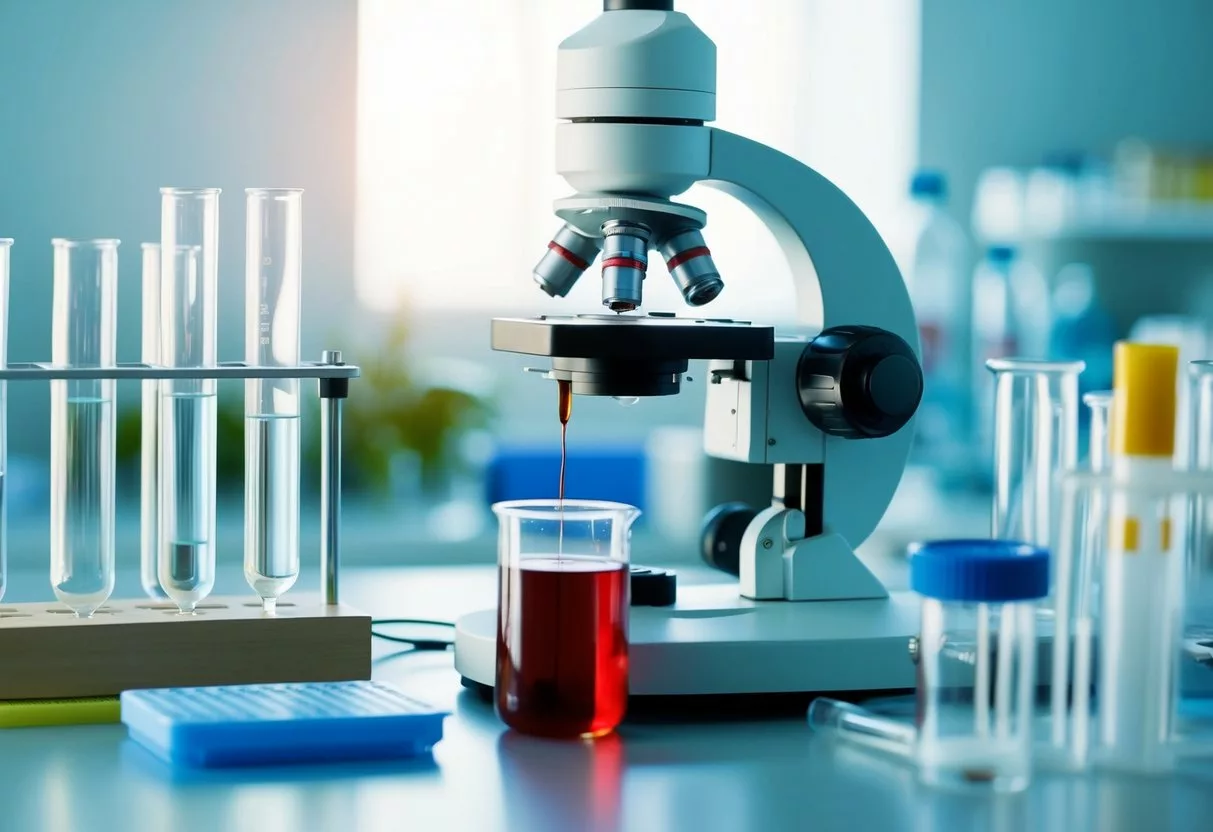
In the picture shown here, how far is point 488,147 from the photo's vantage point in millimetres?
2971

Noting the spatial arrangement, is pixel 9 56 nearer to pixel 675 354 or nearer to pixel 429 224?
pixel 429 224

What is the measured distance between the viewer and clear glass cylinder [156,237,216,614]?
1062 mm

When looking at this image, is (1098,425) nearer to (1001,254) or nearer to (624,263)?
(624,263)

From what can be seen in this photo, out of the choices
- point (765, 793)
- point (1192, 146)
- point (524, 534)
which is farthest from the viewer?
point (1192, 146)

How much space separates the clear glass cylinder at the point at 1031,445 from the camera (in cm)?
98

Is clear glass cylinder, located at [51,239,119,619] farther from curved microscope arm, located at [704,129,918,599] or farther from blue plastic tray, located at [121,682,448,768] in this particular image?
curved microscope arm, located at [704,129,918,599]

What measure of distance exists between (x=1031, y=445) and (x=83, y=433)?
25.3 inches

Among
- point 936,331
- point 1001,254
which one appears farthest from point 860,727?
point 1001,254

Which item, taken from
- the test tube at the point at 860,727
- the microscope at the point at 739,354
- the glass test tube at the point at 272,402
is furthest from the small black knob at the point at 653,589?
the glass test tube at the point at 272,402

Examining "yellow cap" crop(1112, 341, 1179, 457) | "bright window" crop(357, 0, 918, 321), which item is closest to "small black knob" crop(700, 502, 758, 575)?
"yellow cap" crop(1112, 341, 1179, 457)

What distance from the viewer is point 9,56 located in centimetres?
261

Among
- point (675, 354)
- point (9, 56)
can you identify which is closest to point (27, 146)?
point (9, 56)

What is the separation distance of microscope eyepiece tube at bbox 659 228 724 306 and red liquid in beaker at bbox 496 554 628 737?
27 centimetres

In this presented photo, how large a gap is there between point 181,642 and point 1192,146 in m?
3.14
